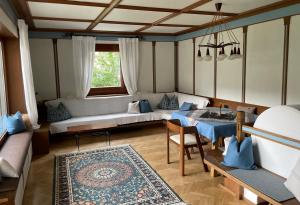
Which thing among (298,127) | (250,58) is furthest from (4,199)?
(250,58)

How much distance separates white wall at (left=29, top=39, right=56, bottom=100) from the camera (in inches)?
212

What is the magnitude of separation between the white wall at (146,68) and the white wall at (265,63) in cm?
274

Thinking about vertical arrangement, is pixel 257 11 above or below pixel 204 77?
above

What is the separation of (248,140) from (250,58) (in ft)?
7.58

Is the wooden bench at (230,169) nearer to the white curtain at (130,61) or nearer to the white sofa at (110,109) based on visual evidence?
the white sofa at (110,109)

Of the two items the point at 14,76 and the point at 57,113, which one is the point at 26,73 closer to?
the point at 14,76

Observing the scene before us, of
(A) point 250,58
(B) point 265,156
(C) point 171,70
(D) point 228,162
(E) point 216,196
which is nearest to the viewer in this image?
(B) point 265,156

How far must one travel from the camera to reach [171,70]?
6746 mm

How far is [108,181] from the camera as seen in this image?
3.22 m

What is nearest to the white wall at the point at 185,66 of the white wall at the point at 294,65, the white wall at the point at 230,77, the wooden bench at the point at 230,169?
the white wall at the point at 230,77

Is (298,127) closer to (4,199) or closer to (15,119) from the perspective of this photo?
(4,199)

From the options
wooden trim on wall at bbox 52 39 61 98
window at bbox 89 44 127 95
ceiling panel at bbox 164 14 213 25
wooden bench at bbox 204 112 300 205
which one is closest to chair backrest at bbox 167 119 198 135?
wooden bench at bbox 204 112 300 205

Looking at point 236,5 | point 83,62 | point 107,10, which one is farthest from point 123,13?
point 83,62

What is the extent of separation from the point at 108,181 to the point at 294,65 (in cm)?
310
